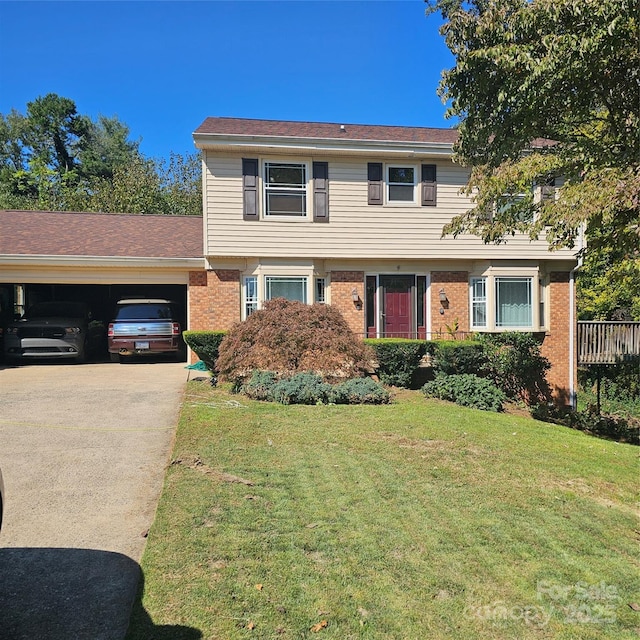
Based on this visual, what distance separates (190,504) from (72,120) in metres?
47.0

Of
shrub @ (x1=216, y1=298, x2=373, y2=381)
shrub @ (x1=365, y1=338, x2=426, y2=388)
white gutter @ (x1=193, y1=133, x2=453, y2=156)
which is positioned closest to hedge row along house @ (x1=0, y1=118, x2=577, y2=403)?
white gutter @ (x1=193, y1=133, x2=453, y2=156)

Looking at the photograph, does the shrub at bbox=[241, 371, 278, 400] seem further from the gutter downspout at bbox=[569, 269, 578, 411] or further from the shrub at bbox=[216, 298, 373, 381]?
the gutter downspout at bbox=[569, 269, 578, 411]

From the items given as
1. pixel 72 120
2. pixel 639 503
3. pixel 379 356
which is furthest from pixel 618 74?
pixel 72 120

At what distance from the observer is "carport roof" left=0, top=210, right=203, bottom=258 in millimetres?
13766

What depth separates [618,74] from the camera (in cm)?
736

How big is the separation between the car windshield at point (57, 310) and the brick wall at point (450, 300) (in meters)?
10.8

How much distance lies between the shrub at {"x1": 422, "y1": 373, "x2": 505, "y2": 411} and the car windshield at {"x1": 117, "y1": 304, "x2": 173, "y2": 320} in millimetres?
7630

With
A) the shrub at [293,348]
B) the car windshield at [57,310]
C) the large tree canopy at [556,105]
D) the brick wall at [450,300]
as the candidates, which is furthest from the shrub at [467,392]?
the car windshield at [57,310]

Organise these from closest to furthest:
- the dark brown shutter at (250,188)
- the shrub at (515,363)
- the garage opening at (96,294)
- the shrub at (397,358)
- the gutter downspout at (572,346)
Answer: the shrub at (397,358) < the shrub at (515,363) < the dark brown shutter at (250,188) < the gutter downspout at (572,346) < the garage opening at (96,294)

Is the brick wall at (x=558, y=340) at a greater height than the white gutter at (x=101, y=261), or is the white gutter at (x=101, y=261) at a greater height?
the white gutter at (x=101, y=261)

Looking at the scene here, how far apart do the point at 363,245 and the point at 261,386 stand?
6188mm

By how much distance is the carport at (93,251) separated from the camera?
43.9 ft

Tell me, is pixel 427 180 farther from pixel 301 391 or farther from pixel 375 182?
pixel 301 391

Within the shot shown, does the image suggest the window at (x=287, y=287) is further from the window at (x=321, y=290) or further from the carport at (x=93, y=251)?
the carport at (x=93, y=251)
